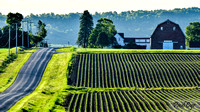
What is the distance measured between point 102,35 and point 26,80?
6440cm

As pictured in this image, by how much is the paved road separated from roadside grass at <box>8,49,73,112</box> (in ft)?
3.60

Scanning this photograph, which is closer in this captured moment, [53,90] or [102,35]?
[53,90]

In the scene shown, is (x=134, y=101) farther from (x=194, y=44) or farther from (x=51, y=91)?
(x=194, y=44)

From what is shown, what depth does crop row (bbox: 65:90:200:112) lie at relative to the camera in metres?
39.2

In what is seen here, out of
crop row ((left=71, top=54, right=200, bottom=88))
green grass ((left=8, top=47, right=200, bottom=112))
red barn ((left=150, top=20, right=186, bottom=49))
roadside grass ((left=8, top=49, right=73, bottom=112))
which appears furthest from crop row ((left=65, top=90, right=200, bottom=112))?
red barn ((left=150, top=20, right=186, bottom=49))

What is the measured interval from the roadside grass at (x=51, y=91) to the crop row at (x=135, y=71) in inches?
107

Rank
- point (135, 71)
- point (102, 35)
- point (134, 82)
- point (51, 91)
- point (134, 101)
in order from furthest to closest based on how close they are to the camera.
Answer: point (102, 35) < point (135, 71) < point (134, 82) < point (51, 91) < point (134, 101)

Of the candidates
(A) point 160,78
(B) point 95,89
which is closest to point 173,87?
(A) point 160,78

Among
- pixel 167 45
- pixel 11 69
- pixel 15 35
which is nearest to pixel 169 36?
pixel 167 45

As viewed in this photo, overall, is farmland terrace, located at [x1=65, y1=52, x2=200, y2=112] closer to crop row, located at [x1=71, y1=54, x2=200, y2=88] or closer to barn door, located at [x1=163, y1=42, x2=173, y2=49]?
crop row, located at [x1=71, y1=54, x2=200, y2=88]

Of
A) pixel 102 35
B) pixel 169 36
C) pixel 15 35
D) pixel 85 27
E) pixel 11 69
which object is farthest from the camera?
pixel 85 27

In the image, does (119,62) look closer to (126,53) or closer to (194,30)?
(126,53)

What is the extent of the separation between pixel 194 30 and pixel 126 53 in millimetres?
67411

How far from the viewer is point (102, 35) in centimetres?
12294
